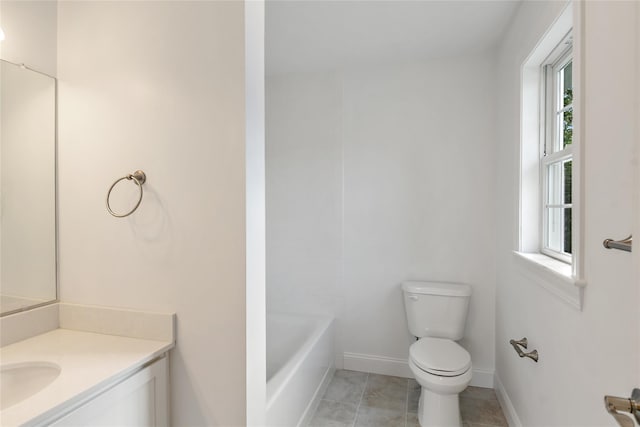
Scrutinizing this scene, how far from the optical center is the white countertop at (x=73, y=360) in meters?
0.80

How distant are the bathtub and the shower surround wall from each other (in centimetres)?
17

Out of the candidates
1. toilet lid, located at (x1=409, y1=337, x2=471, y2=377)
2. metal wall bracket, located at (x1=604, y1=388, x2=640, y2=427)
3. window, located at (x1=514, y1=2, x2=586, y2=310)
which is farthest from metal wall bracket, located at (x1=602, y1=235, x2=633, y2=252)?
toilet lid, located at (x1=409, y1=337, x2=471, y2=377)

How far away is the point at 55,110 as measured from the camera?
1285 millimetres

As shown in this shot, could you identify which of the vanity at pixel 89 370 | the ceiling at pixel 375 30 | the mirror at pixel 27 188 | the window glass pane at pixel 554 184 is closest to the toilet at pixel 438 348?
the window glass pane at pixel 554 184

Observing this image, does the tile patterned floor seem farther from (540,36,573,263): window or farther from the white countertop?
the white countertop

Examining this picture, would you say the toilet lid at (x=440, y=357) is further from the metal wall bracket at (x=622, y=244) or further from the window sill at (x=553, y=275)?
the metal wall bracket at (x=622, y=244)

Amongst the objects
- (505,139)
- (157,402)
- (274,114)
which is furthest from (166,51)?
(505,139)

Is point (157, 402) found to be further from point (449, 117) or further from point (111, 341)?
point (449, 117)

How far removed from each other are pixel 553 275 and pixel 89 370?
168 centimetres

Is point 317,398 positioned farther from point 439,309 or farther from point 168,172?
point 168,172

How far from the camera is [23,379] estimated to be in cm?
102

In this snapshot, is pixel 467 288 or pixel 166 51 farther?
pixel 467 288

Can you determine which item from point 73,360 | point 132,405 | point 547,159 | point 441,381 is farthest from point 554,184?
point 73,360

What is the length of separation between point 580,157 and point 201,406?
1548 millimetres
